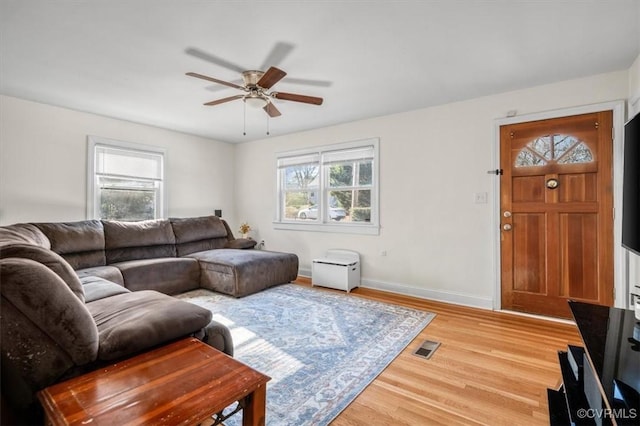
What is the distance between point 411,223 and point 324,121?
1.95m

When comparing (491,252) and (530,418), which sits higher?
(491,252)

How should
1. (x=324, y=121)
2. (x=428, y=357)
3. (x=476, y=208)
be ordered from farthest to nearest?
(x=324, y=121)
(x=476, y=208)
(x=428, y=357)

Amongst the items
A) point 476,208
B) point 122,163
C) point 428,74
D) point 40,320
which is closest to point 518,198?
point 476,208

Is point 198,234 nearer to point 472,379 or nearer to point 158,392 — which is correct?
point 158,392

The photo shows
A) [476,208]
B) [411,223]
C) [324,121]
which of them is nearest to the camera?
[476,208]

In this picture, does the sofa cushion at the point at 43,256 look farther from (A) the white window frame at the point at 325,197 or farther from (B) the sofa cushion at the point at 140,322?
(A) the white window frame at the point at 325,197

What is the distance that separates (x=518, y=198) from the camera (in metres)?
3.28

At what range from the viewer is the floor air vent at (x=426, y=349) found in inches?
92.7

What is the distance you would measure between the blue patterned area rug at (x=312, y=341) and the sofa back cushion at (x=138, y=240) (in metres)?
0.85

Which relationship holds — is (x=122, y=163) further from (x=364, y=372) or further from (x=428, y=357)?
(x=428, y=357)

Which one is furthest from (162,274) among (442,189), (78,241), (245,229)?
(442,189)

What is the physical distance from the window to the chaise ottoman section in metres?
1.21

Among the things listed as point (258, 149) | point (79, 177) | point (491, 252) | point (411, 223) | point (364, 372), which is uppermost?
point (258, 149)

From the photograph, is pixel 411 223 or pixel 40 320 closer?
pixel 40 320
